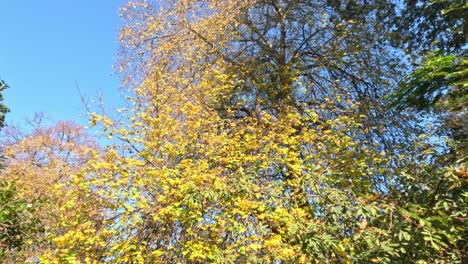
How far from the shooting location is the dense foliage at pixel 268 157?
3.68 m

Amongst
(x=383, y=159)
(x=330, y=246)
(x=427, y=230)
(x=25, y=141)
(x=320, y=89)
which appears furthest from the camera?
(x=25, y=141)

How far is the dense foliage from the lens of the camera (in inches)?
145

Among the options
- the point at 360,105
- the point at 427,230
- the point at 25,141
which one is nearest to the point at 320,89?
the point at 360,105

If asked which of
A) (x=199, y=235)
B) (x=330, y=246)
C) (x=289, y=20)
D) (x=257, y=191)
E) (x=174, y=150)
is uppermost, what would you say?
(x=289, y=20)

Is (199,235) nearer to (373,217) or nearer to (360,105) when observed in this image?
(373,217)

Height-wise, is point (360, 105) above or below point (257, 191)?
above

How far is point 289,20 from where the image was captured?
8.27 metres

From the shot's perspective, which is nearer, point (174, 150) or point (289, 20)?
point (174, 150)

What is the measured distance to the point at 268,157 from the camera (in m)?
5.55

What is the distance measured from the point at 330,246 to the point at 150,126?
288 cm

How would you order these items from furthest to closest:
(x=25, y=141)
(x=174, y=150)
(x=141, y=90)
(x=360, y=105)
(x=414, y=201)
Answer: (x=25, y=141)
(x=360, y=105)
(x=141, y=90)
(x=174, y=150)
(x=414, y=201)

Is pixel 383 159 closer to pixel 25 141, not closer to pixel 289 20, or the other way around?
pixel 289 20

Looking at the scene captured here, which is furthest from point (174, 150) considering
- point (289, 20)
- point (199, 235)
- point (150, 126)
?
point (289, 20)

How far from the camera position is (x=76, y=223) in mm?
4590
